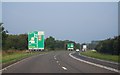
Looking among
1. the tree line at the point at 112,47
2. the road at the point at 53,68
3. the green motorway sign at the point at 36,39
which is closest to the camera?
the road at the point at 53,68

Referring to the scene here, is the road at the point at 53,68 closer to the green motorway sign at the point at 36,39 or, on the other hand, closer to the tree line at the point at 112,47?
the green motorway sign at the point at 36,39

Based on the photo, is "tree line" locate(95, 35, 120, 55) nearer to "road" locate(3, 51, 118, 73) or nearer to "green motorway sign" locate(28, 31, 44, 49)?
"green motorway sign" locate(28, 31, 44, 49)

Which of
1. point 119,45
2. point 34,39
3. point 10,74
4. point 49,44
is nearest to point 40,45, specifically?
point 34,39

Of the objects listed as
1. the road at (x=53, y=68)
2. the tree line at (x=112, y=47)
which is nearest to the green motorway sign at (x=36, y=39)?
the tree line at (x=112, y=47)

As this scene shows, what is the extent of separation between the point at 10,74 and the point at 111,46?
66.0 meters

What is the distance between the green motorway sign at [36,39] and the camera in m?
65.0

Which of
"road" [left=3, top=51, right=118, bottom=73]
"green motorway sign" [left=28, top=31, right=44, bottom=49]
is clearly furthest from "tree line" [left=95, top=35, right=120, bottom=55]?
"road" [left=3, top=51, right=118, bottom=73]

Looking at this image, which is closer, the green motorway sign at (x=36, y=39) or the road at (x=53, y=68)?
the road at (x=53, y=68)

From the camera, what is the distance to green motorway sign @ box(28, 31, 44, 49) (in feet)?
213

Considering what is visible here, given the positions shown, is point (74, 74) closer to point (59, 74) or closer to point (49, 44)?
point (59, 74)

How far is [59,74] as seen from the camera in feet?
65.0

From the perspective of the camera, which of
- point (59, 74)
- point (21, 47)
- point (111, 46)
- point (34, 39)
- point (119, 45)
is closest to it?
point (59, 74)

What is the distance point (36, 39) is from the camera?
65.6 metres

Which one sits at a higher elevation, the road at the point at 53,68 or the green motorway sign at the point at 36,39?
the green motorway sign at the point at 36,39
